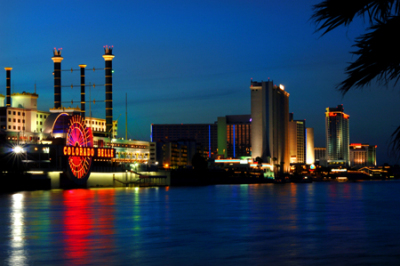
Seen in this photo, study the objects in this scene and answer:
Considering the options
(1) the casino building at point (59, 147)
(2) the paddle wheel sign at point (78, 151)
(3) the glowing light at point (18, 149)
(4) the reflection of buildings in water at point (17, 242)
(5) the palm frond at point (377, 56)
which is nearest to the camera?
(5) the palm frond at point (377, 56)

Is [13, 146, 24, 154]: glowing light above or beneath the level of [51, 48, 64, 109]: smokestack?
beneath

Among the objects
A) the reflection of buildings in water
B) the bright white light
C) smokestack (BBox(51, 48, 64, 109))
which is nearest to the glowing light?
the bright white light

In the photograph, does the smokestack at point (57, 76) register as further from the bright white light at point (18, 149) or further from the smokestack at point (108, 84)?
the bright white light at point (18, 149)

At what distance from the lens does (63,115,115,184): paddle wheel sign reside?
4082 inches

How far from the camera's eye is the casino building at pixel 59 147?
10056cm

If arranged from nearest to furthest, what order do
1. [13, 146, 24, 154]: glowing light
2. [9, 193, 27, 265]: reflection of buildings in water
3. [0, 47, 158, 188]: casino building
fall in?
[9, 193, 27, 265]: reflection of buildings in water, [13, 146, 24, 154]: glowing light, [0, 47, 158, 188]: casino building

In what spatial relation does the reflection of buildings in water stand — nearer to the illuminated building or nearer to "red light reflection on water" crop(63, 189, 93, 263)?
"red light reflection on water" crop(63, 189, 93, 263)

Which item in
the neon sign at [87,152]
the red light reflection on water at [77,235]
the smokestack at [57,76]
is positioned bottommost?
the red light reflection on water at [77,235]

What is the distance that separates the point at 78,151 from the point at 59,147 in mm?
4788

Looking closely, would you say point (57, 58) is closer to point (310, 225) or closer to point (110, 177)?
point (110, 177)

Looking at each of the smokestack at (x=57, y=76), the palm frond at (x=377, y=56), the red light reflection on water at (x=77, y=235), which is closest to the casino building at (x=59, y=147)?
the smokestack at (x=57, y=76)

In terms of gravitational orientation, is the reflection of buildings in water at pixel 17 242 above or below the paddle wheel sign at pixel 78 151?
below

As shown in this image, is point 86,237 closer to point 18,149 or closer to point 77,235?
point 77,235

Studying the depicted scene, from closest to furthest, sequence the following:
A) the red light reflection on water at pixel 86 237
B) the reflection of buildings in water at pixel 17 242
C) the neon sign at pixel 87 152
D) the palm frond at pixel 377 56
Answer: the palm frond at pixel 377 56, the reflection of buildings in water at pixel 17 242, the red light reflection on water at pixel 86 237, the neon sign at pixel 87 152
